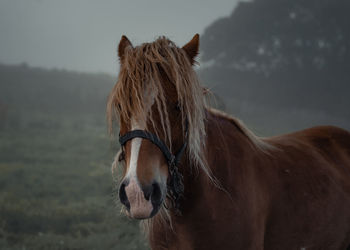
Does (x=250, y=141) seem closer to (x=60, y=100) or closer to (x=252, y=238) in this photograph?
(x=252, y=238)

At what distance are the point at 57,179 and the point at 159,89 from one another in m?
7.66

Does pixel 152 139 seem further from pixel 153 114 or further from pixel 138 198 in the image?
pixel 138 198

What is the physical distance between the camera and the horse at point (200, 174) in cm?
178

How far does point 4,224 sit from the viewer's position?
5.80 meters

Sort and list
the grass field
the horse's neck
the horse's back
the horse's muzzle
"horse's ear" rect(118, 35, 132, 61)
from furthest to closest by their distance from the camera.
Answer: the grass field → the horse's back → "horse's ear" rect(118, 35, 132, 61) → the horse's neck → the horse's muzzle

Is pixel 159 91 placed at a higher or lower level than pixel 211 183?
higher

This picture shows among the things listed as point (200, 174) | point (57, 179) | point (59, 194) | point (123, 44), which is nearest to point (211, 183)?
point (200, 174)

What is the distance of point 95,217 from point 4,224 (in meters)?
1.53

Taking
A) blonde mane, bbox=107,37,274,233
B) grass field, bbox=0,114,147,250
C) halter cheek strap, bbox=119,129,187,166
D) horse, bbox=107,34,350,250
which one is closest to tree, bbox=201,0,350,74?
grass field, bbox=0,114,147,250

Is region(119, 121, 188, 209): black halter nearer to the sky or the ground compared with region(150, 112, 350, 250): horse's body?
nearer to the sky

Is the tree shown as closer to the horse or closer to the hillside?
the hillside

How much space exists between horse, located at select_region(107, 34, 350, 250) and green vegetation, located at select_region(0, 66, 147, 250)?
507mm

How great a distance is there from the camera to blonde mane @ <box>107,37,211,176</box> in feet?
5.98

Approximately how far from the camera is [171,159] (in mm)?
1838
